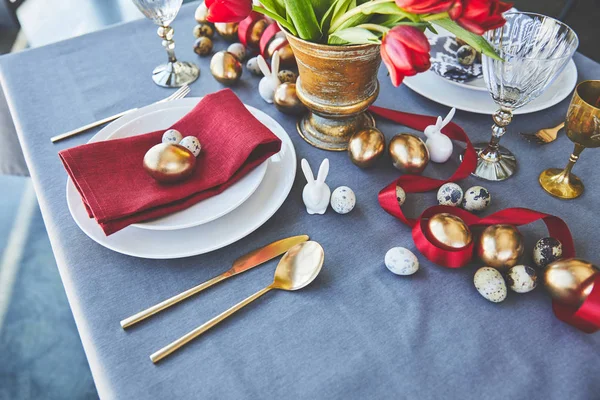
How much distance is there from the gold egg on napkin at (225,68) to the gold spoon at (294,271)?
33cm

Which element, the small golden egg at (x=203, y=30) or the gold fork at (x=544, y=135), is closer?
the gold fork at (x=544, y=135)

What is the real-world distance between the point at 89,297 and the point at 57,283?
0.62m

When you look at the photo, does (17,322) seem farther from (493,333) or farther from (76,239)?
(493,333)

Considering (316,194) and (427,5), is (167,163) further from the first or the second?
(427,5)

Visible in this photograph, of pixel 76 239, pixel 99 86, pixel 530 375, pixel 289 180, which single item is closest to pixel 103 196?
pixel 76 239

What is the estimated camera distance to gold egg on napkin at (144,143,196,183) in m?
0.48

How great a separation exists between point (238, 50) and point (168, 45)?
0.35ft

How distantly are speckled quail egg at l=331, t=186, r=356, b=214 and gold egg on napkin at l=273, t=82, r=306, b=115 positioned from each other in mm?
163

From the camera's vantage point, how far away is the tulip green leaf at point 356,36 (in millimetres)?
443

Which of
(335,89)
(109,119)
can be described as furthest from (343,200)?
(109,119)

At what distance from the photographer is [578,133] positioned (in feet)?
1.60

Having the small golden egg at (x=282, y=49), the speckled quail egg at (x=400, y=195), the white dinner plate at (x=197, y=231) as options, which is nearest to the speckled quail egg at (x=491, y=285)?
the speckled quail egg at (x=400, y=195)

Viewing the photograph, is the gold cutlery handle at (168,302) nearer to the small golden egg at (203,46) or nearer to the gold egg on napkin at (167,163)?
the gold egg on napkin at (167,163)

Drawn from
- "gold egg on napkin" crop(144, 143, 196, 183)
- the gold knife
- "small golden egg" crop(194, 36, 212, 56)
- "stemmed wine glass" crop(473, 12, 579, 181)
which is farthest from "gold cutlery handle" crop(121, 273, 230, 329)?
"small golden egg" crop(194, 36, 212, 56)
